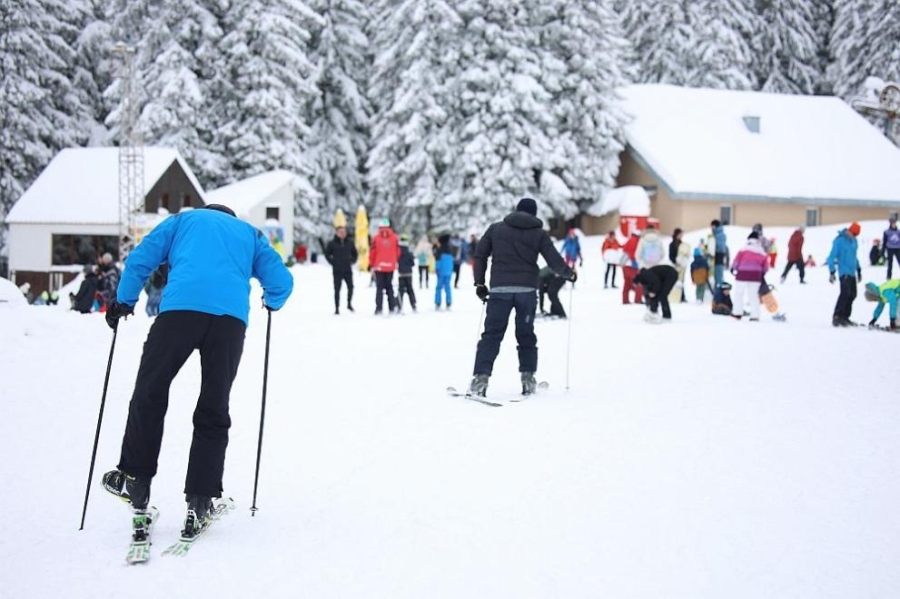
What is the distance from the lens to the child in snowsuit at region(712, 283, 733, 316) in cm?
1717

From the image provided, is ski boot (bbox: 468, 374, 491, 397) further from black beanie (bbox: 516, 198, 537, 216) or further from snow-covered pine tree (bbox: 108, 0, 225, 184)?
snow-covered pine tree (bbox: 108, 0, 225, 184)

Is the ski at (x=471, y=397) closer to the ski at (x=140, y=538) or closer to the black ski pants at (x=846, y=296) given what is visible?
the ski at (x=140, y=538)

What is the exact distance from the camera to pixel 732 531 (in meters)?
4.64

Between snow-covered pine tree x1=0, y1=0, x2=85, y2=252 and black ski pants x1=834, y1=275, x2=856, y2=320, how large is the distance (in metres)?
34.6

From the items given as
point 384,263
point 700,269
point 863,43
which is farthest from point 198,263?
point 863,43

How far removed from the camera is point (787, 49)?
177 ft

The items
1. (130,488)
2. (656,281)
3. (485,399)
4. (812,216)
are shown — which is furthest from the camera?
(812,216)

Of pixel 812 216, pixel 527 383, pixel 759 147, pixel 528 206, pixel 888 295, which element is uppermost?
pixel 759 147

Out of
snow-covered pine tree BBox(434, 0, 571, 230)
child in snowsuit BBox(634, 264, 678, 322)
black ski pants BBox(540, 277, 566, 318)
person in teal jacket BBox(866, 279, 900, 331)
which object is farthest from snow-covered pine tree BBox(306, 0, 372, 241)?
person in teal jacket BBox(866, 279, 900, 331)

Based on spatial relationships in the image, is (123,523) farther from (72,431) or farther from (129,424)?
(72,431)

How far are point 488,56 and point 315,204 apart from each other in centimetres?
1010

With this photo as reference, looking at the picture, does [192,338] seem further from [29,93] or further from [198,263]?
[29,93]

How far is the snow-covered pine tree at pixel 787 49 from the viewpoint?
53.5 m

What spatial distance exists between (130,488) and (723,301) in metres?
14.7
